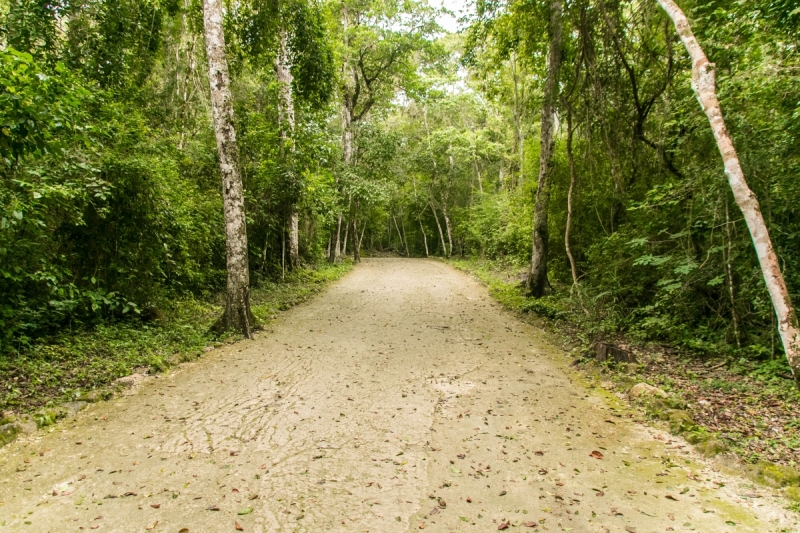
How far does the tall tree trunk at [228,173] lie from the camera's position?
24.7ft

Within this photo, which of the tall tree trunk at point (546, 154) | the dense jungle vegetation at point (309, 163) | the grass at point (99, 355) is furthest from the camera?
the tall tree trunk at point (546, 154)

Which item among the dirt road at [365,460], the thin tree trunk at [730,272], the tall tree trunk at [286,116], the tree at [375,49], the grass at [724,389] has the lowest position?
the dirt road at [365,460]

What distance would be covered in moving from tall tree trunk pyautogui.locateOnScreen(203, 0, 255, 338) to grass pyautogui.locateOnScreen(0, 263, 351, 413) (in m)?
0.51

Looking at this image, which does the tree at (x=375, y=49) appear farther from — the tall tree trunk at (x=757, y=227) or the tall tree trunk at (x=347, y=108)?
the tall tree trunk at (x=757, y=227)

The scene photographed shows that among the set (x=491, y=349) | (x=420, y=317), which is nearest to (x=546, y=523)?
(x=491, y=349)

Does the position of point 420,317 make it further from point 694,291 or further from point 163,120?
point 163,120

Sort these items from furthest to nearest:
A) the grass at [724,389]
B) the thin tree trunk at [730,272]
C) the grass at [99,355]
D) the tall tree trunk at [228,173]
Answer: the tall tree trunk at [228,173] → the thin tree trunk at [730,272] → the grass at [99,355] → the grass at [724,389]

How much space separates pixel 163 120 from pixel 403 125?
22727mm

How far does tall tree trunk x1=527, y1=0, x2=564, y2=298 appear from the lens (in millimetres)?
10047

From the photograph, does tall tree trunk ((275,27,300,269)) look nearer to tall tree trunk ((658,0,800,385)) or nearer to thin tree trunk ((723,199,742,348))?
Result: tall tree trunk ((658,0,800,385))

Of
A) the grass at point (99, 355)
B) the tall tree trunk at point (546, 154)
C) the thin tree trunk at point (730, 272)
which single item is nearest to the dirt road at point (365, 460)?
the grass at point (99, 355)

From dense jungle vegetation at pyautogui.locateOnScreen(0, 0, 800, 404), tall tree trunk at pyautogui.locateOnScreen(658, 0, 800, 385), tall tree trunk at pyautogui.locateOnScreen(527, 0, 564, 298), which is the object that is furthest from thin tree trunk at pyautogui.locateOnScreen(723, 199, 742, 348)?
tall tree trunk at pyautogui.locateOnScreen(527, 0, 564, 298)

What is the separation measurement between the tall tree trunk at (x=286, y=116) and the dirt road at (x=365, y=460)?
7659mm

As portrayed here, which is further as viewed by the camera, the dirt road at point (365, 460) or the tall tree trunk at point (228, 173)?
the tall tree trunk at point (228, 173)
